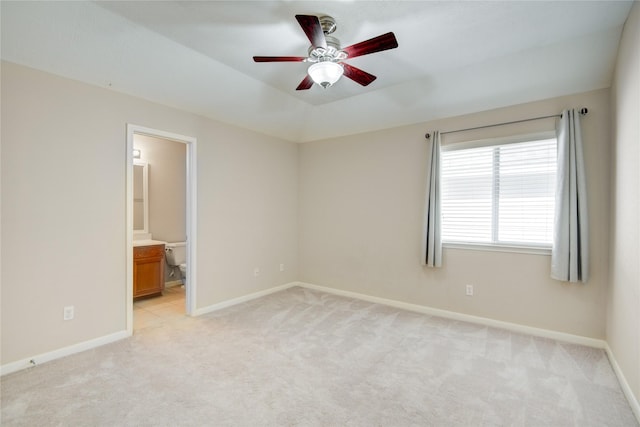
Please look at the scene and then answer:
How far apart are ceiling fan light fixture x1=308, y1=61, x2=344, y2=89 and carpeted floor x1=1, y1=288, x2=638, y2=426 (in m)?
2.35

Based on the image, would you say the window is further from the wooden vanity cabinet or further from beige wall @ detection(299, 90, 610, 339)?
the wooden vanity cabinet

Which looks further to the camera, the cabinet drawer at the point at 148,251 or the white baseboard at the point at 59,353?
the cabinet drawer at the point at 148,251

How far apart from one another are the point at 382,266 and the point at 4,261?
394 centimetres

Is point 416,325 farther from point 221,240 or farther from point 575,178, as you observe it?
point 221,240

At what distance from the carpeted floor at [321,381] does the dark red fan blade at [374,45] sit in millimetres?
2427

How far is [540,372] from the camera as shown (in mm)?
2521

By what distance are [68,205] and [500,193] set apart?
4.41m

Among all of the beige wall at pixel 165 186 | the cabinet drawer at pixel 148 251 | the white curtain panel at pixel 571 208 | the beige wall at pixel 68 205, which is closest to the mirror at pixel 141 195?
the beige wall at pixel 165 186

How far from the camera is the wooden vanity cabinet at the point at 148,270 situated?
4305mm

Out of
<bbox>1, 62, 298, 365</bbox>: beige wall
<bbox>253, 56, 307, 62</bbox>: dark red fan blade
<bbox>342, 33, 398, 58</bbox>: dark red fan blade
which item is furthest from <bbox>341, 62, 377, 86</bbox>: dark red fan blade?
<bbox>1, 62, 298, 365</bbox>: beige wall

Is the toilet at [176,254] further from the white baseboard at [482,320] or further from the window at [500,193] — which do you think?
the window at [500,193]

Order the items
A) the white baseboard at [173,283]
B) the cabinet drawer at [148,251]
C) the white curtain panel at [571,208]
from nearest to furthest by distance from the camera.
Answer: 1. the white curtain panel at [571,208]
2. the cabinet drawer at [148,251]
3. the white baseboard at [173,283]

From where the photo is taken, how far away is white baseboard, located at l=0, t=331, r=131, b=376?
8.09 ft

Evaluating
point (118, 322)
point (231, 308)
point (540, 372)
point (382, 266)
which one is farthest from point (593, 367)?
point (118, 322)
